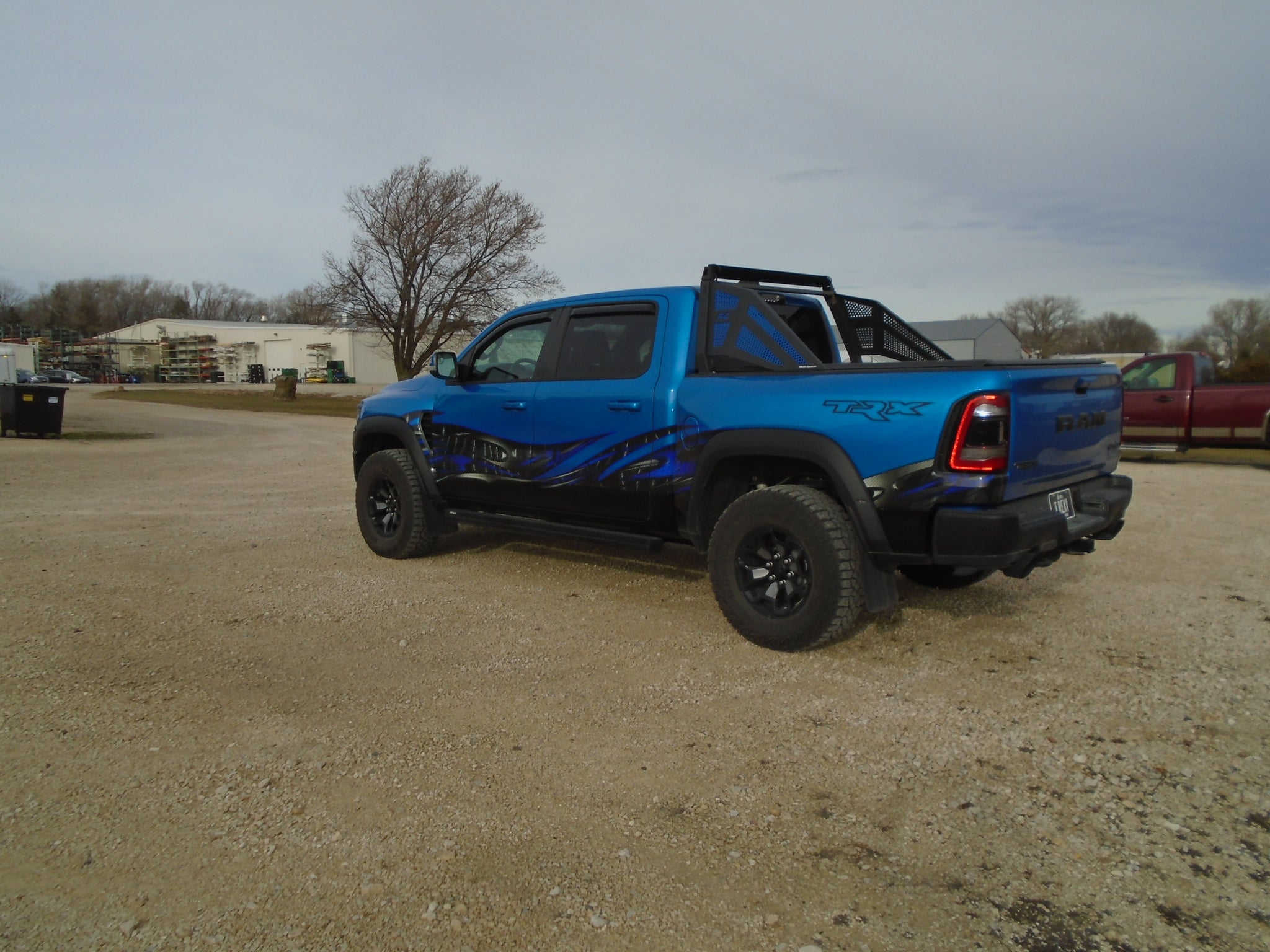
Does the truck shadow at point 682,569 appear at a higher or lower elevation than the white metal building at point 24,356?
lower

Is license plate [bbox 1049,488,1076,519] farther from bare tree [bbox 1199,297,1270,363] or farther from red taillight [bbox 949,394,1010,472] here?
bare tree [bbox 1199,297,1270,363]

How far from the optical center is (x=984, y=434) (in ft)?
12.2

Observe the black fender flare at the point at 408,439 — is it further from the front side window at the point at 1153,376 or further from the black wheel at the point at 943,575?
the front side window at the point at 1153,376

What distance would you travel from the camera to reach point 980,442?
12.2 feet

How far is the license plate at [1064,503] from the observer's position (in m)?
4.12

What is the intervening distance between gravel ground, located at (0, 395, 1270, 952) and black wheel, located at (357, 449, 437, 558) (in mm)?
403

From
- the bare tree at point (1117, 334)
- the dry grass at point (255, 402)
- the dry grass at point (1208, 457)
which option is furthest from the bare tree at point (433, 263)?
the bare tree at point (1117, 334)

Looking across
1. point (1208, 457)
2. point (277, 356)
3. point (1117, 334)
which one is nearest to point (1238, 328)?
point (1117, 334)

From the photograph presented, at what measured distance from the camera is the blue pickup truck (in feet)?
12.6

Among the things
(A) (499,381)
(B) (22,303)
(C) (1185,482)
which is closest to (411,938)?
(A) (499,381)

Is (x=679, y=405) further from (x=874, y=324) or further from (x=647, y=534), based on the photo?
(x=874, y=324)

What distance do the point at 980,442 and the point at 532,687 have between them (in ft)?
7.43

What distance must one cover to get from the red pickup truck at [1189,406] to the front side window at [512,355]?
11.0 metres

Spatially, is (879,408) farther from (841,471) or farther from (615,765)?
(615,765)
